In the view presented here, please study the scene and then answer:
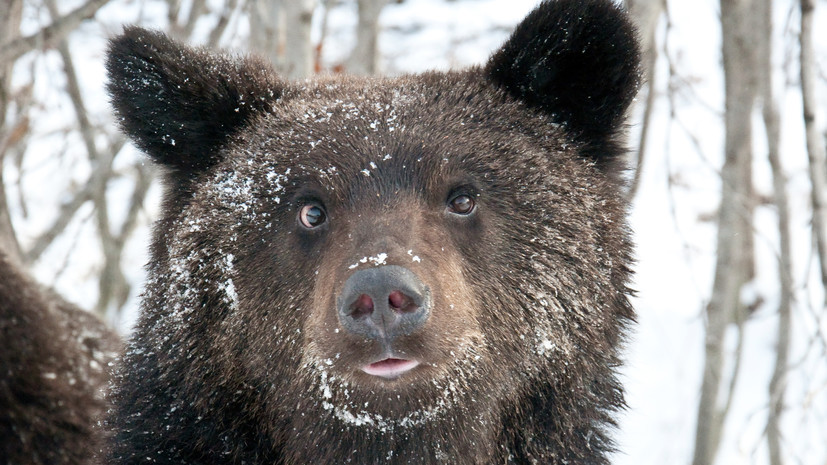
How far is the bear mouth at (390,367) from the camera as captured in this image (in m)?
2.92

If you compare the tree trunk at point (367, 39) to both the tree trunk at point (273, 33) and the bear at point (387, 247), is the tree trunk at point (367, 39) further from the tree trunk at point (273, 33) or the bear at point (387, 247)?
the bear at point (387, 247)

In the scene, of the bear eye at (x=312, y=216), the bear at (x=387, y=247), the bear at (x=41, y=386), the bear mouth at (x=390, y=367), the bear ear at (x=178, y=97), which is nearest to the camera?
the bear mouth at (x=390, y=367)

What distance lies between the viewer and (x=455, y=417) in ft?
10.5

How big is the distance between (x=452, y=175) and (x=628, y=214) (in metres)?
0.84

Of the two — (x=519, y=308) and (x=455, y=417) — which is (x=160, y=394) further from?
(x=519, y=308)

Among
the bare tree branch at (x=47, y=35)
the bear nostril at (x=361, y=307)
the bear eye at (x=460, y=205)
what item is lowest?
the bear nostril at (x=361, y=307)

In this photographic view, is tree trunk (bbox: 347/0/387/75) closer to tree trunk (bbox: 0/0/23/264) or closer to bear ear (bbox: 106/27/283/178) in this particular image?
tree trunk (bbox: 0/0/23/264)

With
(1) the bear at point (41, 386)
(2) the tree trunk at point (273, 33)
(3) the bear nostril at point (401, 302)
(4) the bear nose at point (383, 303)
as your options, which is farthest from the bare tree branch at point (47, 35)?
(3) the bear nostril at point (401, 302)

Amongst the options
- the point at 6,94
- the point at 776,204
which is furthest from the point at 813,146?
the point at 6,94

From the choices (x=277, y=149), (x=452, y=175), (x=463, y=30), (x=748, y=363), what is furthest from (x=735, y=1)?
(x=463, y=30)

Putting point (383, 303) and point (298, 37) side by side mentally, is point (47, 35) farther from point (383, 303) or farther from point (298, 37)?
point (383, 303)

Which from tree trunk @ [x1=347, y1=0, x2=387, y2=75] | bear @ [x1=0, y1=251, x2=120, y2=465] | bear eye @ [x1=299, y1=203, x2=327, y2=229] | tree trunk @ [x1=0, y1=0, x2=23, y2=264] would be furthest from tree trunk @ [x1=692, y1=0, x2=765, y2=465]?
tree trunk @ [x1=0, y1=0, x2=23, y2=264]

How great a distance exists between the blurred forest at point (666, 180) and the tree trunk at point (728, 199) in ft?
0.04

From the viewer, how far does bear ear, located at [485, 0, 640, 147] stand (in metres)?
3.49
